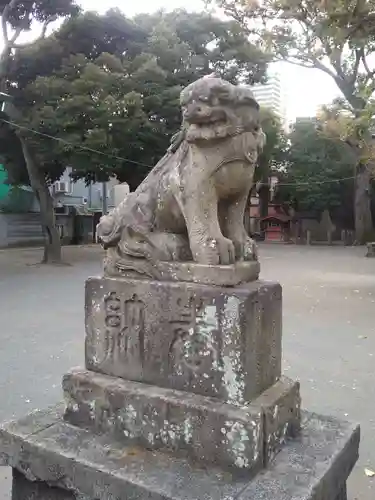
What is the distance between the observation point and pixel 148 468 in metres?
1.97

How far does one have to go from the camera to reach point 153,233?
2326mm

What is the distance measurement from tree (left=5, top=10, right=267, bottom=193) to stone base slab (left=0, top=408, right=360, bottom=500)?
10.3 meters

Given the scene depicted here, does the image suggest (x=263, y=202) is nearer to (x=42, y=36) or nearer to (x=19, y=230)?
(x=19, y=230)

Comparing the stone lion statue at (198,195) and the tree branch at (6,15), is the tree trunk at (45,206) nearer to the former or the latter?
the tree branch at (6,15)

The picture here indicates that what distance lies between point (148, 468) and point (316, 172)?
1033 inches

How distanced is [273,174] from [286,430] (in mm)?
27159

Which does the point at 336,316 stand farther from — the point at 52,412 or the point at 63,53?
the point at 63,53

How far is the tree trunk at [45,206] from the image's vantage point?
536 inches

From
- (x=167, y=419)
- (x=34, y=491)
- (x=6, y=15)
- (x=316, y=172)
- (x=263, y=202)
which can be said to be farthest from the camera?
(x=263, y=202)

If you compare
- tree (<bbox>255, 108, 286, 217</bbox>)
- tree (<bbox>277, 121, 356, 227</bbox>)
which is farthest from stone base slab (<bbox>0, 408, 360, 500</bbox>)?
tree (<bbox>277, 121, 356, 227</bbox>)

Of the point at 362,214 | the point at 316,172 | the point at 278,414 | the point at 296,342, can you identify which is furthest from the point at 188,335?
the point at 316,172

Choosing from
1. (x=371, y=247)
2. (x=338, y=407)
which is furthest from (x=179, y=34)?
(x=338, y=407)

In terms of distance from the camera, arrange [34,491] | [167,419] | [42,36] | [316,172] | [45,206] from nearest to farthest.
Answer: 1. [167,419]
2. [34,491]
3. [42,36]
4. [45,206]
5. [316,172]

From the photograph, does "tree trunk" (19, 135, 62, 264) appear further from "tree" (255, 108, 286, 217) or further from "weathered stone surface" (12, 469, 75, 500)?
"weathered stone surface" (12, 469, 75, 500)
